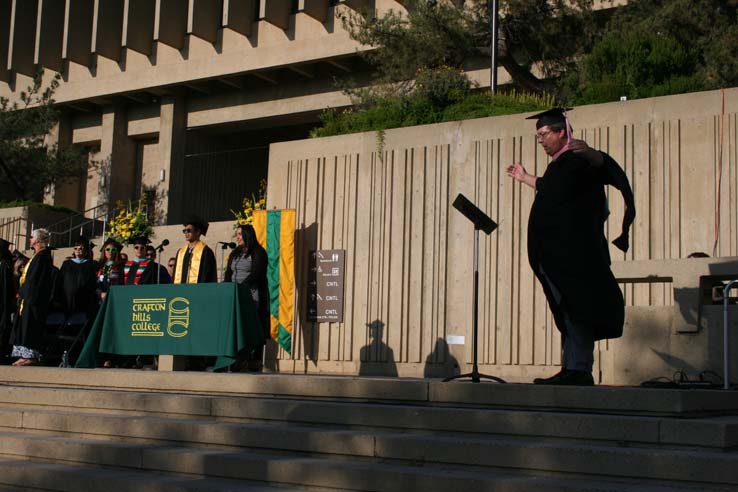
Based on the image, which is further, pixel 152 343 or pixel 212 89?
pixel 212 89

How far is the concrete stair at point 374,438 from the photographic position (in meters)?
4.75

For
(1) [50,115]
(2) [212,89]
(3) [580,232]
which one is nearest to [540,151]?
(3) [580,232]

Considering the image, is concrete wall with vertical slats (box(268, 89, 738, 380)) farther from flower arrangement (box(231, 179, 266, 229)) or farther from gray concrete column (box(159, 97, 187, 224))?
gray concrete column (box(159, 97, 187, 224))

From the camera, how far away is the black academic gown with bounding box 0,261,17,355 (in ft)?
36.8

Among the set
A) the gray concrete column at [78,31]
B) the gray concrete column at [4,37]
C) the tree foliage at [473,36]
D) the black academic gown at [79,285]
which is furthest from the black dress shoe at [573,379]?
the gray concrete column at [4,37]

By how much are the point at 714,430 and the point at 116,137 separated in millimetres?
23631

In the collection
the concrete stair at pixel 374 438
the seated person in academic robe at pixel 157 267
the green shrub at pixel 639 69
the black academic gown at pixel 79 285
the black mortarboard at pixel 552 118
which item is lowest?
the concrete stair at pixel 374 438

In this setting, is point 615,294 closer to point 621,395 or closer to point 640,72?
point 621,395

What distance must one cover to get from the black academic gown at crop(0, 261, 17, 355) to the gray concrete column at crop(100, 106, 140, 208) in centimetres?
1501

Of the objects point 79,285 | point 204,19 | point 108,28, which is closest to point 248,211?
point 79,285

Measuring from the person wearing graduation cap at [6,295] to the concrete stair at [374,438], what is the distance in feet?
12.6

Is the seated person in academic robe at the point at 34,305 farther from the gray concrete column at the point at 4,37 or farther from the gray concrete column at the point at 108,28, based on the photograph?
the gray concrete column at the point at 4,37

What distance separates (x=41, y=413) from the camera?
745 centimetres

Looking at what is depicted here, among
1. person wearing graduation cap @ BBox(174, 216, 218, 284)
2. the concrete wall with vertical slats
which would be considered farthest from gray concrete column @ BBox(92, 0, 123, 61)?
person wearing graduation cap @ BBox(174, 216, 218, 284)
